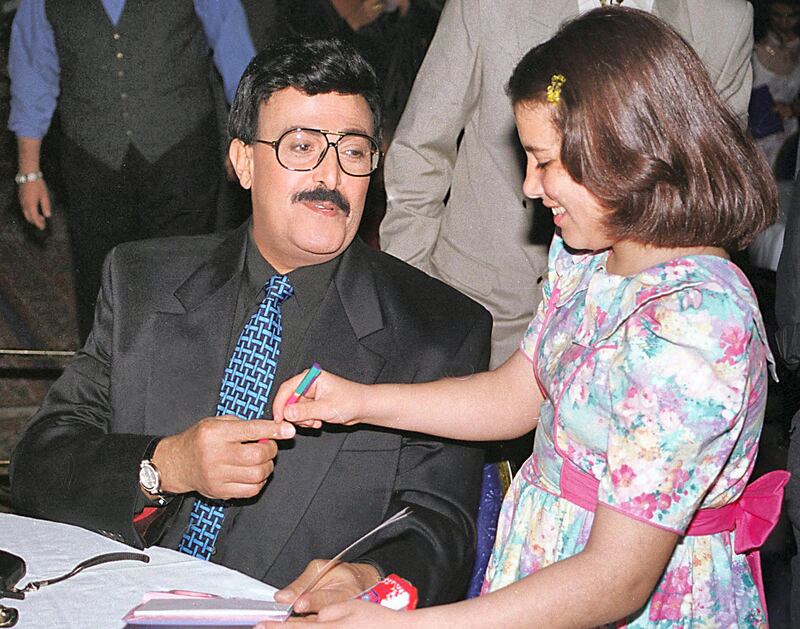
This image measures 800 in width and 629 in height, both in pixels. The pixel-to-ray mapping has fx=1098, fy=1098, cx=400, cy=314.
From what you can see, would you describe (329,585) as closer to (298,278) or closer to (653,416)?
(653,416)

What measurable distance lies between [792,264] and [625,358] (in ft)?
3.81

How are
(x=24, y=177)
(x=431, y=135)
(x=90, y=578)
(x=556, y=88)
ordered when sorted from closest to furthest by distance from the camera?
(x=556, y=88)
(x=90, y=578)
(x=431, y=135)
(x=24, y=177)

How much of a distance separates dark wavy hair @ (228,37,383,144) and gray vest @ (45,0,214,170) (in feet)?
4.60

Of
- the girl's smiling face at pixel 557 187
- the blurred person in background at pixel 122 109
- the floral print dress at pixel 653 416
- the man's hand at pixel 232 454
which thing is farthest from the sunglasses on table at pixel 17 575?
the blurred person in background at pixel 122 109

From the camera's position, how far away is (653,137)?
1507 millimetres

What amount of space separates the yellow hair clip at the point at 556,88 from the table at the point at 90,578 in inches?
32.9

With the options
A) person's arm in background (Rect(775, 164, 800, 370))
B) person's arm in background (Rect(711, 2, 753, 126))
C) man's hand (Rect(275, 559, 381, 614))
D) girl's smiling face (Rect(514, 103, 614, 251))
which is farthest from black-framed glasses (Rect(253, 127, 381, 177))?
person's arm in background (Rect(711, 2, 753, 126))

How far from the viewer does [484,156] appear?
3.09 meters

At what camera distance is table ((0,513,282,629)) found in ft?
5.18

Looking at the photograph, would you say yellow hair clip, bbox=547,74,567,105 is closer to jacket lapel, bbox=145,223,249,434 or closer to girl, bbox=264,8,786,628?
girl, bbox=264,8,786,628

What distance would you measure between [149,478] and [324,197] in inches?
25.4

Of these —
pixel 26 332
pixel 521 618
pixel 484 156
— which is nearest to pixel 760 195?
pixel 521 618

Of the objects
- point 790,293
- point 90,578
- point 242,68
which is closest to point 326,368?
point 90,578

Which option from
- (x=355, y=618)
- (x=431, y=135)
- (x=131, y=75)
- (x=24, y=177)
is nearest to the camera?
(x=355, y=618)
